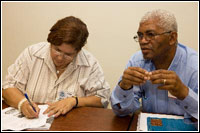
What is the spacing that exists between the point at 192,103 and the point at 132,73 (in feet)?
1.33

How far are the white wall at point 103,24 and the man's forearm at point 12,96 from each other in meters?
1.23

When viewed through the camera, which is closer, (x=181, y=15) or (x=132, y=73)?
(x=132, y=73)

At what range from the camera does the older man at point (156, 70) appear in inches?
50.4

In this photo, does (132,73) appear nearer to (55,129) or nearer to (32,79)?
(55,129)

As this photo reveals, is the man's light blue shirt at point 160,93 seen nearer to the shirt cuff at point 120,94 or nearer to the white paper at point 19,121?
the shirt cuff at point 120,94

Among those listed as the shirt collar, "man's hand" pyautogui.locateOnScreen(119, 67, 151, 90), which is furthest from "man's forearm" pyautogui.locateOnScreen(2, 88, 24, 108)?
the shirt collar

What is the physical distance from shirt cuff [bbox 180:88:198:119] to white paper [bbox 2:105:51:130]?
84cm

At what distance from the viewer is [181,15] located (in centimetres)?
237

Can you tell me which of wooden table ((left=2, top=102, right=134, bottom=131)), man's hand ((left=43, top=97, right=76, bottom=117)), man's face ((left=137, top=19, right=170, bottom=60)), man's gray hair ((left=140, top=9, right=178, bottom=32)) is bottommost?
wooden table ((left=2, top=102, right=134, bottom=131))

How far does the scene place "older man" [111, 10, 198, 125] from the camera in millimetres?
1279

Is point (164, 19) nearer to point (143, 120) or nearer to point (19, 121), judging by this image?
point (143, 120)

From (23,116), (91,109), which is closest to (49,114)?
(23,116)

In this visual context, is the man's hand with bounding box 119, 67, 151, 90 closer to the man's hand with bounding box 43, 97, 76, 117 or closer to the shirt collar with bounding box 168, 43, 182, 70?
the shirt collar with bounding box 168, 43, 182, 70

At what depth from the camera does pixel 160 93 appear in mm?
1536
